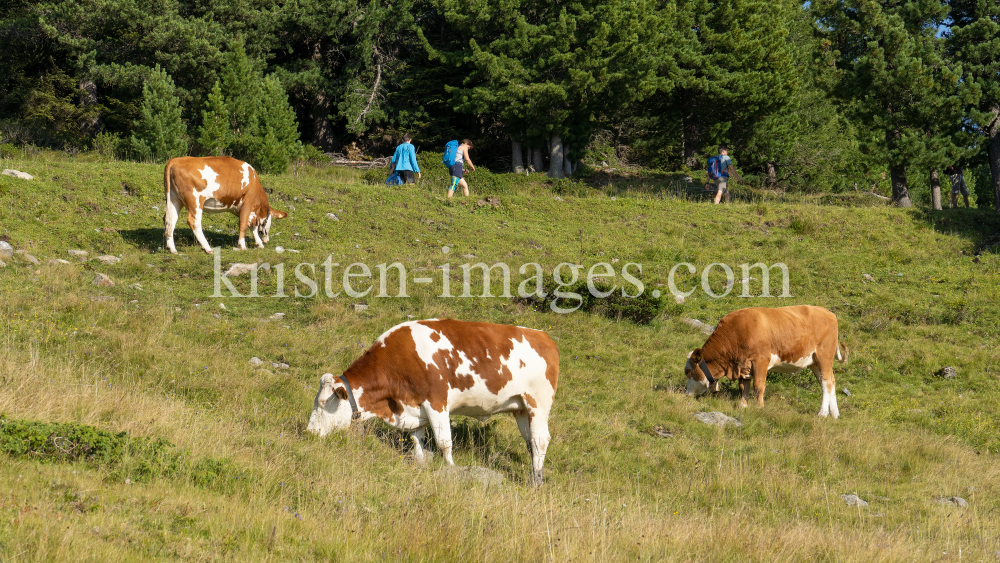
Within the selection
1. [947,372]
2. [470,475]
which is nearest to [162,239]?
[470,475]

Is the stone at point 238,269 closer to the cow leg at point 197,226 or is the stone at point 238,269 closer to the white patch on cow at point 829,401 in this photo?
the cow leg at point 197,226

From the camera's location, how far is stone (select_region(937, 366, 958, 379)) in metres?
13.2

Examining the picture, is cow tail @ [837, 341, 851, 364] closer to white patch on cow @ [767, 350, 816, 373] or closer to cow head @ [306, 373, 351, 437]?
white patch on cow @ [767, 350, 816, 373]

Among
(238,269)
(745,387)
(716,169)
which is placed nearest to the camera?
(745,387)

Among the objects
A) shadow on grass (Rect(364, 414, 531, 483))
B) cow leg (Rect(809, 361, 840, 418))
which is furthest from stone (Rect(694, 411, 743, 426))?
shadow on grass (Rect(364, 414, 531, 483))

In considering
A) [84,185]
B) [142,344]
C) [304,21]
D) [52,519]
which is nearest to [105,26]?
[304,21]

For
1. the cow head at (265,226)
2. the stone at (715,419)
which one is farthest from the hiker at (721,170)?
the stone at (715,419)

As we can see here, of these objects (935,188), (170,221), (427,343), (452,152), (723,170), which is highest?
(452,152)

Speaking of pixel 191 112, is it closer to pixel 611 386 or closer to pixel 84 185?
pixel 84 185

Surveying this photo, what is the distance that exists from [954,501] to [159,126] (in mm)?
27157

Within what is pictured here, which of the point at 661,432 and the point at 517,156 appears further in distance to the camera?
the point at 517,156

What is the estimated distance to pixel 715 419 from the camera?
10648 mm

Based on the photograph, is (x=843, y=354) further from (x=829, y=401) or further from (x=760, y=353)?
(x=760, y=353)

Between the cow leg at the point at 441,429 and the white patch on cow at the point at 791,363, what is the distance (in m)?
6.25
